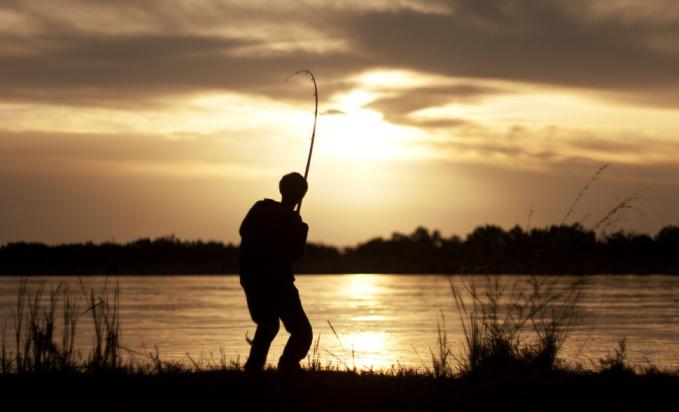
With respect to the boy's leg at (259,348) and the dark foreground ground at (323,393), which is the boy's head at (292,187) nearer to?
the boy's leg at (259,348)

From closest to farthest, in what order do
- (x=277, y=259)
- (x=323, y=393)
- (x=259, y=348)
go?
(x=323, y=393) < (x=277, y=259) < (x=259, y=348)

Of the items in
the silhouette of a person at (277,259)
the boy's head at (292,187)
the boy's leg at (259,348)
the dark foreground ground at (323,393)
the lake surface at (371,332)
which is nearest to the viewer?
the dark foreground ground at (323,393)

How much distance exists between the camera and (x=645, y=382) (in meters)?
8.38

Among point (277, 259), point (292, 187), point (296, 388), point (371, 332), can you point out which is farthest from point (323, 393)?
point (371, 332)

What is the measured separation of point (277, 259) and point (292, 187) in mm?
635

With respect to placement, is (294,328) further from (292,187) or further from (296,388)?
(292,187)

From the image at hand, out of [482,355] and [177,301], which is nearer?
[482,355]

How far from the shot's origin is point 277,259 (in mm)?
7965

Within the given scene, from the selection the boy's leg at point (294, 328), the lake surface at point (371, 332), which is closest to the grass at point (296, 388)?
the boy's leg at point (294, 328)

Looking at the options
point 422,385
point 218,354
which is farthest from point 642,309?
point 422,385

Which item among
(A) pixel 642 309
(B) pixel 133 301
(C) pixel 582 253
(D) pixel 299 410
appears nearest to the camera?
(D) pixel 299 410

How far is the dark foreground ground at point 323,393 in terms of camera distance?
24.5 feet

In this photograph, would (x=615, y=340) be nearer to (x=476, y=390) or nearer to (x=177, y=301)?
(x=476, y=390)

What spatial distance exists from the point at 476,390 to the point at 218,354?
8.98 metres
